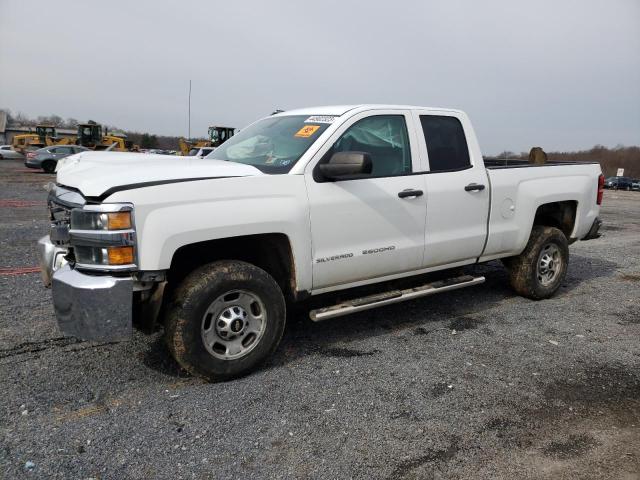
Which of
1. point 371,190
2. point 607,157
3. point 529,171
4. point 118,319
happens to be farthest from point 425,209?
point 607,157

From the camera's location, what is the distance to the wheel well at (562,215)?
573 centimetres

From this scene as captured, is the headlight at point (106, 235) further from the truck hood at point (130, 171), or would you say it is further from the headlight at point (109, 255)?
the truck hood at point (130, 171)

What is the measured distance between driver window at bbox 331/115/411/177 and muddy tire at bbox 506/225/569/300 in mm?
2010

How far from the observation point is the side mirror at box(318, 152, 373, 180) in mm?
3488

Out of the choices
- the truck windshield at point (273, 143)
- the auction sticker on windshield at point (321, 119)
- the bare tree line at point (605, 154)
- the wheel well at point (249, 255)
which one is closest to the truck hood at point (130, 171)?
the truck windshield at point (273, 143)

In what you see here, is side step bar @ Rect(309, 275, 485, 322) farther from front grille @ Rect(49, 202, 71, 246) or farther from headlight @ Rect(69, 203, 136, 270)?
front grille @ Rect(49, 202, 71, 246)

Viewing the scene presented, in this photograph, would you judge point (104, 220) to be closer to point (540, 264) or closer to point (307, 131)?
point (307, 131)

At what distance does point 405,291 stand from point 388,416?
1466mm

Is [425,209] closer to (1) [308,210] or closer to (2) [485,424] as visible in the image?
(1) [308,210]

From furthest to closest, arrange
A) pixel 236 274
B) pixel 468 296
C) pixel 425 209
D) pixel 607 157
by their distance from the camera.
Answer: pixel 607 157 → pixel 468 296 → pixel 425 209 → pixel 236 274

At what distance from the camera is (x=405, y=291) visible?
4.36 meters

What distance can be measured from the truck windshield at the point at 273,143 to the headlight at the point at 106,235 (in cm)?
113

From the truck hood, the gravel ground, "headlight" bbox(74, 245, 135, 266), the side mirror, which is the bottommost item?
the gravel ground

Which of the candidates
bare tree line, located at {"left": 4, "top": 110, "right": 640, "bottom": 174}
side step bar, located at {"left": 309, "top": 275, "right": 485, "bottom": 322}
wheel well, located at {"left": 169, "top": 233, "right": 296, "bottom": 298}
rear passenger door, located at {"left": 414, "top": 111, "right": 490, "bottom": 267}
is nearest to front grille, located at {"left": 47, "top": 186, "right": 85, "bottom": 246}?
wheel well, located at {"left": 169, "top": 233, "right": 296, "bottom": 298}
